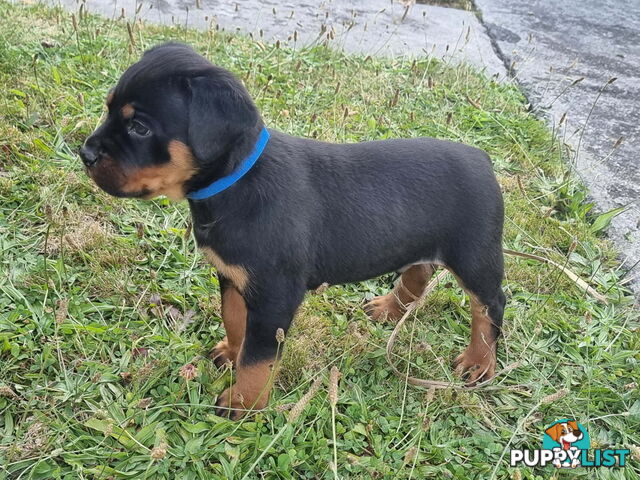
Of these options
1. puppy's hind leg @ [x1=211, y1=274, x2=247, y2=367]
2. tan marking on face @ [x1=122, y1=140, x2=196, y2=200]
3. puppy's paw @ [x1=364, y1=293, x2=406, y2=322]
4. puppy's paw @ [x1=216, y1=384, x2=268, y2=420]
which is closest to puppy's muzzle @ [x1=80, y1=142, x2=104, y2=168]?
tan marking on face @ [x1=122, y1=140, x2=196, y2=200]

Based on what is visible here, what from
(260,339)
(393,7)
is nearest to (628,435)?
(260,339)

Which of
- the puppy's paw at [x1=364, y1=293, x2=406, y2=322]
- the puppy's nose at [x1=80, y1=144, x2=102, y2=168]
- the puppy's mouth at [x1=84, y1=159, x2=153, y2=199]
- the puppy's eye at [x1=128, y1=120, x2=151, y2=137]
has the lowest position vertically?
the puppy's paw at [x1=364, y1=293, x2=406, y2=322]

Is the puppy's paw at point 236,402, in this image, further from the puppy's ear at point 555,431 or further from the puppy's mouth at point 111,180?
the puppy's ear at point 555,431

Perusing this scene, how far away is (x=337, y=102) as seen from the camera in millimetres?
5695

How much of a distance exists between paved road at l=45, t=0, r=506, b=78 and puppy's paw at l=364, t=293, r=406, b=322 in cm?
379

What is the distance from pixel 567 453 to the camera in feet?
9.88

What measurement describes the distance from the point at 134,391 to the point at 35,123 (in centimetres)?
269

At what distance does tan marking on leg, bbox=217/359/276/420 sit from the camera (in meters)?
2.77

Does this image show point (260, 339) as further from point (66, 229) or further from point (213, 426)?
point (66, 229)

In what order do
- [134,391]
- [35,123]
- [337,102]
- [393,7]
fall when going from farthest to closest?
[393,7], [337,102], [35,123], [134,391]

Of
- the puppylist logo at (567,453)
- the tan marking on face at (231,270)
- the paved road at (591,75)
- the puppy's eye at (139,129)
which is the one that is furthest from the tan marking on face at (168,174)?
the paved road at (591,75)

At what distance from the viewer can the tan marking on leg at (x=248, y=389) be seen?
2.77 metres

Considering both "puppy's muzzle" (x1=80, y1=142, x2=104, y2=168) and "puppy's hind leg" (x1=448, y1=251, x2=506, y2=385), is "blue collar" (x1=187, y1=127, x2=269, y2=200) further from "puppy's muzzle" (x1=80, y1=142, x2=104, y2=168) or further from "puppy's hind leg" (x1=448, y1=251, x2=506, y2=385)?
"puppy's hind leg" (x1=448, y1=251, x2=506, y2=385)

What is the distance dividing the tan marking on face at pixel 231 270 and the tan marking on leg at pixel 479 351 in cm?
131
